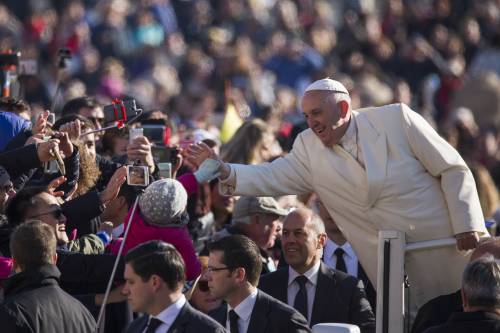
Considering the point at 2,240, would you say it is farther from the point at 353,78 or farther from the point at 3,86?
the point at 353,78

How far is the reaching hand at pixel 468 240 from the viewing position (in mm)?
8773

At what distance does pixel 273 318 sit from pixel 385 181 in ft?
3.81

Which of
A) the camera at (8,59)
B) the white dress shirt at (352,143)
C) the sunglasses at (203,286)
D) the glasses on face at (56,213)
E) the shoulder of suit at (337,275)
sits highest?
the camera at (8,59)

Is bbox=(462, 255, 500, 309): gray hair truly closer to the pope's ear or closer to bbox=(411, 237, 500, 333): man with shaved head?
bbox=(411, 237, 500, 333): man with shaved head

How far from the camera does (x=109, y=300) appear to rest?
8844mm

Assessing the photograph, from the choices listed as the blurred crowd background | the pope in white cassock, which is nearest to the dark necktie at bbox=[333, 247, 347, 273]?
the pope in white cassock

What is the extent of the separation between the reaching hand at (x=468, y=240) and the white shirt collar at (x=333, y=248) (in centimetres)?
152

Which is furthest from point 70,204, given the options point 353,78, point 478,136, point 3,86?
point 353,78

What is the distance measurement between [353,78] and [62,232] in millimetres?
12051

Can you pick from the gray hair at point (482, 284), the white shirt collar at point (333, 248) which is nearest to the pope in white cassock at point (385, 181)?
the white shirt collar at point (333, 248)

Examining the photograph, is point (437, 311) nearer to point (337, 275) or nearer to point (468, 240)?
point (468, 240)

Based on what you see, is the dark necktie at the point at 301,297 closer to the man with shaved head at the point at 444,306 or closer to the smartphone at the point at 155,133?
the man with shaved head at the point at 444,306

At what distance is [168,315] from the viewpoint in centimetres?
745

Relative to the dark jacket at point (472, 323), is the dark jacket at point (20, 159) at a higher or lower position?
higher
